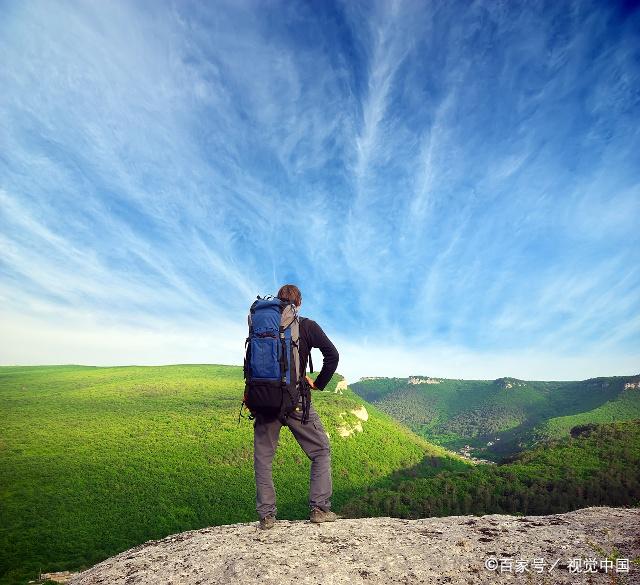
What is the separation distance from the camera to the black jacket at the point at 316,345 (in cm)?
660

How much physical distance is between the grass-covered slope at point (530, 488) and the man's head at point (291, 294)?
82299 mm

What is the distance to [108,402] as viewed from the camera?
155 m

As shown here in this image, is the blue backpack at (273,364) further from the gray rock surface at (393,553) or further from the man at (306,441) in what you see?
the gray rock surface at (393,553)

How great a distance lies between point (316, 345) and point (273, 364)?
3.21 feet

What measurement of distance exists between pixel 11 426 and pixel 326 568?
158033 mm

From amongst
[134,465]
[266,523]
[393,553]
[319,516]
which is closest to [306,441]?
[319,516]

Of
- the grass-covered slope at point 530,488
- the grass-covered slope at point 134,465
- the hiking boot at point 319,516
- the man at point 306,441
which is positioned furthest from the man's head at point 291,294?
the grass-covered slope at point 530,488

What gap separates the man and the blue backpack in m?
0.19

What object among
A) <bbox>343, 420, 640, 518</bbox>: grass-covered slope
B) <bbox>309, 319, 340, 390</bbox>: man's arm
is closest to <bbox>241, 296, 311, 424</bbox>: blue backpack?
<bbox>309, 319, 340, 390</bbox>: man's arm

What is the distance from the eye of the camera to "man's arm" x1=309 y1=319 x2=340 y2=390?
6.66 meters

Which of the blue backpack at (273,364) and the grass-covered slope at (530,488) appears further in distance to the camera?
the grass-covered slope at (530,488)

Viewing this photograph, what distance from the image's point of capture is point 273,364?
609cm

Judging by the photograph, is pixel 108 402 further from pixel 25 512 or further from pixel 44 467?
pixel 25 512

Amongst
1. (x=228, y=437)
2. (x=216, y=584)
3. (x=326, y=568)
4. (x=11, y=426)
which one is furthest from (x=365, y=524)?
(x=11, y=426)
